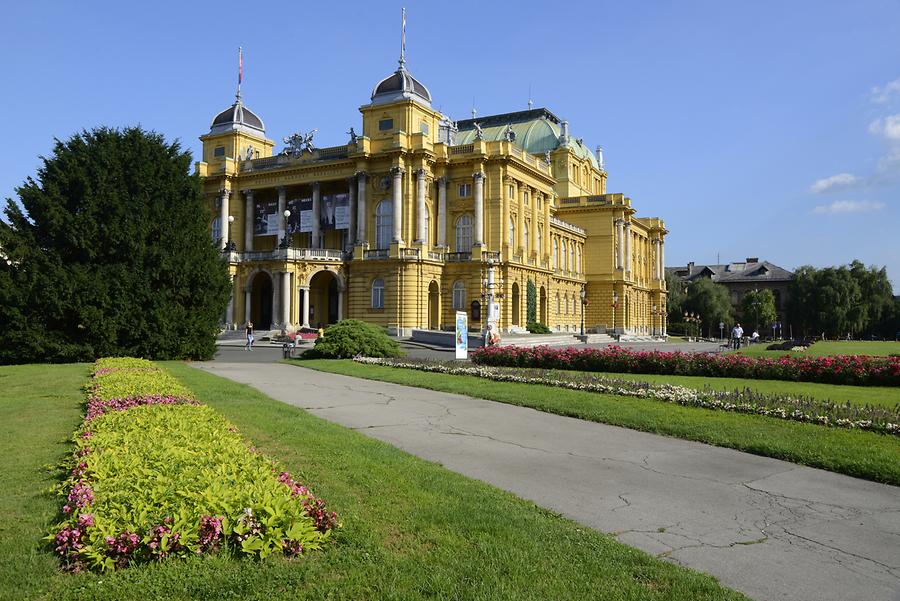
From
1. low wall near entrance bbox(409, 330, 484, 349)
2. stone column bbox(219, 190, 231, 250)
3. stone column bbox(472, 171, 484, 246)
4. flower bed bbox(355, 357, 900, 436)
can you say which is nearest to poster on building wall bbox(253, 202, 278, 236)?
stone column bbox(219, 190, 231, 250)

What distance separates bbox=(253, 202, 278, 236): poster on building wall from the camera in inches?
2525

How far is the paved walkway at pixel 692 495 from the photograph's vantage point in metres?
5.54

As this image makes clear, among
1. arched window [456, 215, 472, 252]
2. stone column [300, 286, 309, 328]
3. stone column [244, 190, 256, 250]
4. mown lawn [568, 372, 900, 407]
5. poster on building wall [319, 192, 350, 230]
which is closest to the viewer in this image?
mown lawn [568, 372, 900, 407]

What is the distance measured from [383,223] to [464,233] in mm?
7053

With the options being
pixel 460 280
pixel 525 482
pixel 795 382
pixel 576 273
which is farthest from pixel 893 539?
pixel 576 273

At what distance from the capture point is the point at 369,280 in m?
56.0

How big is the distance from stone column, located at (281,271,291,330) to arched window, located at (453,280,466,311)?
44.5ft

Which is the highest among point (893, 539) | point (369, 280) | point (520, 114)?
point (520, 114)

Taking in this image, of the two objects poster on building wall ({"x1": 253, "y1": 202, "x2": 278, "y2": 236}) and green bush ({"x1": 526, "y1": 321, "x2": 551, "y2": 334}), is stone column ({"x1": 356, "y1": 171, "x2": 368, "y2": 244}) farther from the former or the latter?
green bush ({"x1": 526, "y1": 321, "x2": 551, "y2": 334})

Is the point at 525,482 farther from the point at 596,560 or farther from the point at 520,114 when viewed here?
the point at 520,114

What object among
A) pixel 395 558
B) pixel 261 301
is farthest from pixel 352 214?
pixel 395 558

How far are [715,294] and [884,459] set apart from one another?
320ft

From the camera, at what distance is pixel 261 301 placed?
63344 mm

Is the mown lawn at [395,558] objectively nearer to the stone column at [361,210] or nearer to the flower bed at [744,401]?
the flower bed at [744,401]
